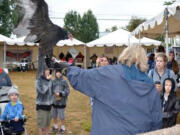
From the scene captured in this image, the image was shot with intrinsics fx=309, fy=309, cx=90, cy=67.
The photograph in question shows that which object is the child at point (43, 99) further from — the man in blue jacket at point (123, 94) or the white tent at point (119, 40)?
the white tent at point (119, 40)

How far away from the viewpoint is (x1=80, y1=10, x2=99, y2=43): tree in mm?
49031

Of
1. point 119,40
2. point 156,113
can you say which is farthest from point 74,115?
point 119,40

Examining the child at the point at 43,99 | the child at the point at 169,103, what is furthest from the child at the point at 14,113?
the child at the point at 169,103

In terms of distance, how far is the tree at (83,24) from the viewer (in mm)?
49281

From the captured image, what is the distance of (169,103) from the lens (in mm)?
4453

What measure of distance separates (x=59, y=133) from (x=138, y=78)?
13.2 ft

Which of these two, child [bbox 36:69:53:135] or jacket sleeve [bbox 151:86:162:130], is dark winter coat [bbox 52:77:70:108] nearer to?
child [bbox 36:69:53:135]

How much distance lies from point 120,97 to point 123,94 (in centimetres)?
4

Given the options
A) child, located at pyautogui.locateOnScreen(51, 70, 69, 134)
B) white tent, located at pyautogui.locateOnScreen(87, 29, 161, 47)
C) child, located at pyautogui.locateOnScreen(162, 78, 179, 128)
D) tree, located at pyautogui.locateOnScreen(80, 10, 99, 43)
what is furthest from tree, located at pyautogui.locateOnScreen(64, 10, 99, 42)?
child, located at pyautogui.locateOnScreen(162, 78, 179, 128)

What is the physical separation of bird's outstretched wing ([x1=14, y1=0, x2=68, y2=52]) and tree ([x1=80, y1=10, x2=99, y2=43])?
149ft

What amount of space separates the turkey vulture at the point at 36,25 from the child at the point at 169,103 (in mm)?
→ 2303

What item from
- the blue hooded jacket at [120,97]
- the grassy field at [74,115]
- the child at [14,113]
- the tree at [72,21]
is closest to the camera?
the blue hooded jacket at [120,97]

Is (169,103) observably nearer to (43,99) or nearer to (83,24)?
(43,99)

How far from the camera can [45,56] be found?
8.87ft
